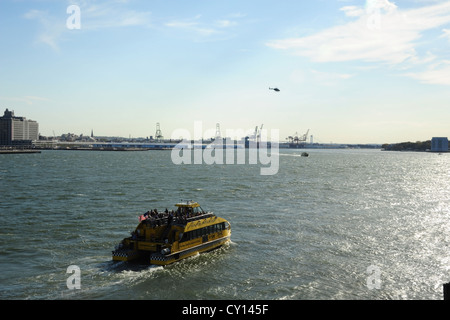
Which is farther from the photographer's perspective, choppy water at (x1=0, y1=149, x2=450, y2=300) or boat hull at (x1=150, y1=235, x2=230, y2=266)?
boat hull at (x1=150, y1=235, x2=230, y2=266)

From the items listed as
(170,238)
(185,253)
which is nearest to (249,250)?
(185,253)

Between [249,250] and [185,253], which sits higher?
[185,253]

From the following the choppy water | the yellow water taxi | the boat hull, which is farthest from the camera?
the yellow water taxi

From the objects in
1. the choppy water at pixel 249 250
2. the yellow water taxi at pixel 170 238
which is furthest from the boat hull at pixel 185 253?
the choppy water at pixel 249 250

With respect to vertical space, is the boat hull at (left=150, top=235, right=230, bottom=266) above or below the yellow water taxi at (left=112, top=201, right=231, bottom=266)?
below

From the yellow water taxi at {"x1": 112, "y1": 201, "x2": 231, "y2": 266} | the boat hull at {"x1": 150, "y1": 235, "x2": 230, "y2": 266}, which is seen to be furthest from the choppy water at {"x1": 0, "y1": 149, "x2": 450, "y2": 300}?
the yellow water taxi at {"x1": 112, "y1": 201, "x2": 231, "y2": 266}

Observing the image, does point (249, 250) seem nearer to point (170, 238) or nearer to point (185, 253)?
point (185, 253)

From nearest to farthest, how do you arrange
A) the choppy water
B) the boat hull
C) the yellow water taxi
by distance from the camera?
1. the choppy water
2. the boat hull
3. the yellow water taxi

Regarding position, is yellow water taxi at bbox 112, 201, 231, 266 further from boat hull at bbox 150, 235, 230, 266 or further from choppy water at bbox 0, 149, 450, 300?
choppy water at bbox 0, 149, 450, 300
